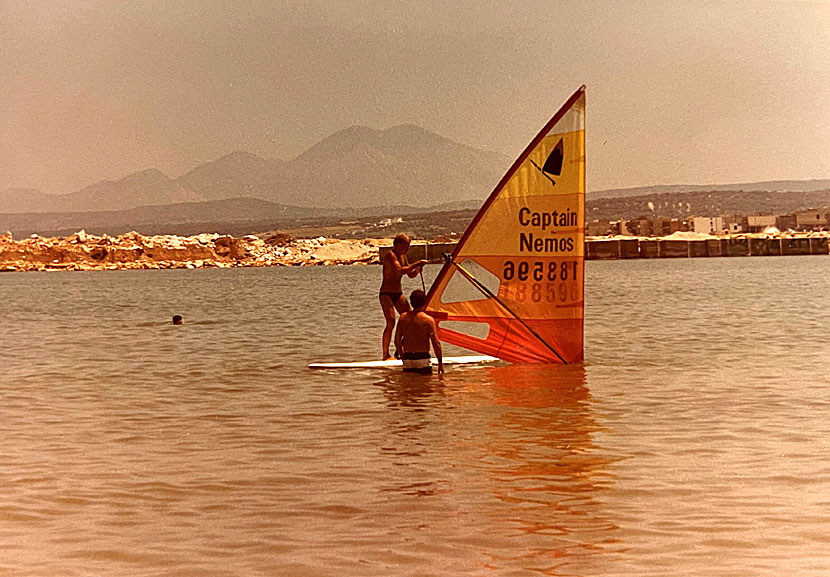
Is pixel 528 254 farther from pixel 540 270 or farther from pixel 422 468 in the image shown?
pixel 422 468

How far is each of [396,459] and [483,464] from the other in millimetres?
863

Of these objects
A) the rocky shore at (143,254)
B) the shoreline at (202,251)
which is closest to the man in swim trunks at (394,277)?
the shoreline at (202,251)

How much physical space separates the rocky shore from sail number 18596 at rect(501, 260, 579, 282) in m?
123

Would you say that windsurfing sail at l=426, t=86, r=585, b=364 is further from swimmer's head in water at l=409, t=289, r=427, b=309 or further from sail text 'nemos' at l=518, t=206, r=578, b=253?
swimmer's head in water at l=409, t=289, r=427, b=309

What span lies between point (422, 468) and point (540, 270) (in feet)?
21.8

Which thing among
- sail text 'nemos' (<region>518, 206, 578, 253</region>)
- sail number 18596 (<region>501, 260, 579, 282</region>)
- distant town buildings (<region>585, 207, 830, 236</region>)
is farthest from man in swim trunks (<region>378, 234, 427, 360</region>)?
distant town buildings (<region>585, 207, 830, 236</region>)

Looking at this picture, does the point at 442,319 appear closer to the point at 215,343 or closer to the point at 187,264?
the point at 215,343

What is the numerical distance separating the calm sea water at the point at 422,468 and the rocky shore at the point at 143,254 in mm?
119077

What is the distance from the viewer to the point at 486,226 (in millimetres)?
16375

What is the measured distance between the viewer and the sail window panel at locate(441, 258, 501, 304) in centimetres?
1658

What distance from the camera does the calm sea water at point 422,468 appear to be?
7.69 meters

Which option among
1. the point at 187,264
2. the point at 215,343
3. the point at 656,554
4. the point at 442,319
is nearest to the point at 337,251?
the point at 187,264

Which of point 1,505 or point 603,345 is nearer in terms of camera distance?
point 1,505

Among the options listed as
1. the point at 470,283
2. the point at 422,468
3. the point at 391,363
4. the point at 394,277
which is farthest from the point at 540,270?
the point at 422,468
